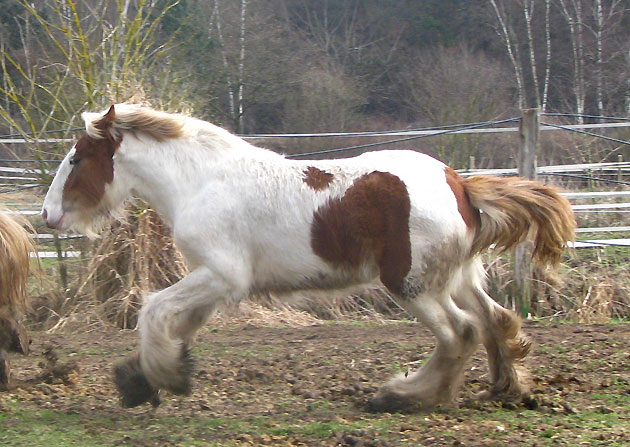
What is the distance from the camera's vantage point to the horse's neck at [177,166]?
200 inches

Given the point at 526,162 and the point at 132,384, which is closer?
the point at 132,384

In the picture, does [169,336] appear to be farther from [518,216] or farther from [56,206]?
[518,216]

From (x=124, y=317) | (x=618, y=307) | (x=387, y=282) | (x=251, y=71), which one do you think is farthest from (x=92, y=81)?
(x=251, y=71)

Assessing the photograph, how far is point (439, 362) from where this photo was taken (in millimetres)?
4949

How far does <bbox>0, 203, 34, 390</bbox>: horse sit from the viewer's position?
541 cm

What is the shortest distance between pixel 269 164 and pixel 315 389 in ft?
4.81

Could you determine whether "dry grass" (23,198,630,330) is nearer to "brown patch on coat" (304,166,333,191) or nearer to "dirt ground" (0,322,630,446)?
"dirt ground" (0,322,630,446)

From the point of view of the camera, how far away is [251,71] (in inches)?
1018

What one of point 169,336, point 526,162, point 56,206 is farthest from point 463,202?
point 526,162

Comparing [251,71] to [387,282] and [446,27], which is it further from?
[387,282]

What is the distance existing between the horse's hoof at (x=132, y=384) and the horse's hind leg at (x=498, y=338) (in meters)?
1.81

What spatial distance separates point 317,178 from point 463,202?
0.81 meters

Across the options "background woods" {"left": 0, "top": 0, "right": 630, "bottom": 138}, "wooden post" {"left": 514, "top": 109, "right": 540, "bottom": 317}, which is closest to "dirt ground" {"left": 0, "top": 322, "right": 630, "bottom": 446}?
"wooden post" {"left": 514, "top": 109, "right": 540, "bottom": 317}

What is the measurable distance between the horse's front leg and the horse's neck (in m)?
0.53
